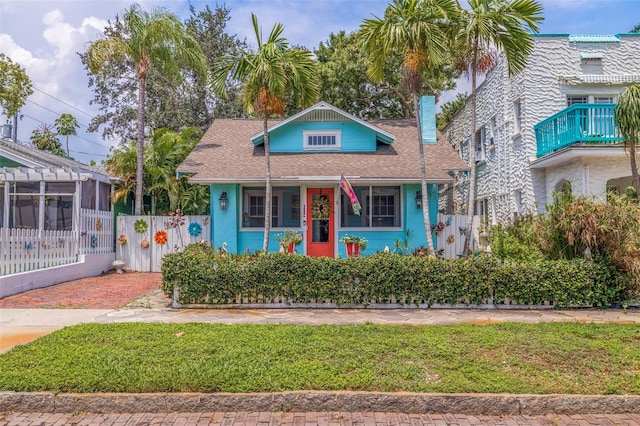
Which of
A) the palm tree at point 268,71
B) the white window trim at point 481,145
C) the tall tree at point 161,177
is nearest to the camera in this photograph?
the palm tree at point 268,71

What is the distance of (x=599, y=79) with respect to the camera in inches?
524

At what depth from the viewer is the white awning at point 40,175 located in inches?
495

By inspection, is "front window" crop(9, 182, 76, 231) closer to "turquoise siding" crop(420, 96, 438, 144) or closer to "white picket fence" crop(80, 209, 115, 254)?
"white picket fence" crop(80, 209, 115, 254)

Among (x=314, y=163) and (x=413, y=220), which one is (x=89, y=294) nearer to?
(x=314, y=163)

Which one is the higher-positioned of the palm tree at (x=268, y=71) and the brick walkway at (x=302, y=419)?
the palm tree at (x=268, y=71)

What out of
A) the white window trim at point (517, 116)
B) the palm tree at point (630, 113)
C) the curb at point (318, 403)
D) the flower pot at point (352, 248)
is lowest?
the curb at point (318, 403)

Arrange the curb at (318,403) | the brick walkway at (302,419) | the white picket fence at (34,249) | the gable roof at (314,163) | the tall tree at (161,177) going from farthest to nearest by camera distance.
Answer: the tall tree at (161,177) < the gable roof at (314,163) < the white picket fence at (34,249) < the curb at (318,403) < the brick walkway at (302,419)

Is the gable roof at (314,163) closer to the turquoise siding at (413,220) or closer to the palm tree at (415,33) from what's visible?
the turquoise siding at (413,220)

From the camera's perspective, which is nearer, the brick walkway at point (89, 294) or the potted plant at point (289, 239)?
the brick walkway at point (89, 294)

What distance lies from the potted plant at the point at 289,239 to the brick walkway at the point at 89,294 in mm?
3482

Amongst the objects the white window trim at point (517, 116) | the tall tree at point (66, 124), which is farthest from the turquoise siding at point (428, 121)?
the tall tree at point (66, 124)

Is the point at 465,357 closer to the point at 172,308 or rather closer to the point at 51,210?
the point at 172,308

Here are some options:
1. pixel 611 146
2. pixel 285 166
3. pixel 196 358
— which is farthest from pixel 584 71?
pixel 196 358

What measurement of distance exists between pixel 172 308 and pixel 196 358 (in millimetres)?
3665
